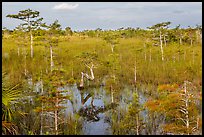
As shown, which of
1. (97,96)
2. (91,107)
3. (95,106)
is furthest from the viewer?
(97,96)

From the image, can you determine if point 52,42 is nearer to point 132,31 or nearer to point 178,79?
point 178,79

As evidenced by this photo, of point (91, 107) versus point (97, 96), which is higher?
point (97, 96)

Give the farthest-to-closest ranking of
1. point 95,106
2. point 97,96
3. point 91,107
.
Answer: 1. point 97,96
2. point 95,106
3. point 91,107

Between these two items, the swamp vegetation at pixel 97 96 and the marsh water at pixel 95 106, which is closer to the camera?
the swamp vegetation at pixel 97 96

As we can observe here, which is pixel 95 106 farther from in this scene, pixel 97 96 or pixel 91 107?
pixel 97 96

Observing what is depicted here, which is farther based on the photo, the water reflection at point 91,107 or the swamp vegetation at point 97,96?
the water reflection at point 91,107

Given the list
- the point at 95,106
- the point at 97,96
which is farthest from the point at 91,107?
the point at 97,96

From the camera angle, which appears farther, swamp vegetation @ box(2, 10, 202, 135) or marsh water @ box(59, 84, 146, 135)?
marsh water @ box(59, 84, 146, 135)

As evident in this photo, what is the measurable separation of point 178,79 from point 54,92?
9.05 meters

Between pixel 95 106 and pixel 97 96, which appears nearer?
pixel 95 106

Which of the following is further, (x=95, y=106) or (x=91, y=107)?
(x=95, y=106)

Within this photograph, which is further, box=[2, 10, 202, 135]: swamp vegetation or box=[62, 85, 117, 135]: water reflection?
box=[62, 85, 117, 135]: water reflection

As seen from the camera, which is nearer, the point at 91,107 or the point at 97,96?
the point at 91,107

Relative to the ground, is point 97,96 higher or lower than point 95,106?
higher
